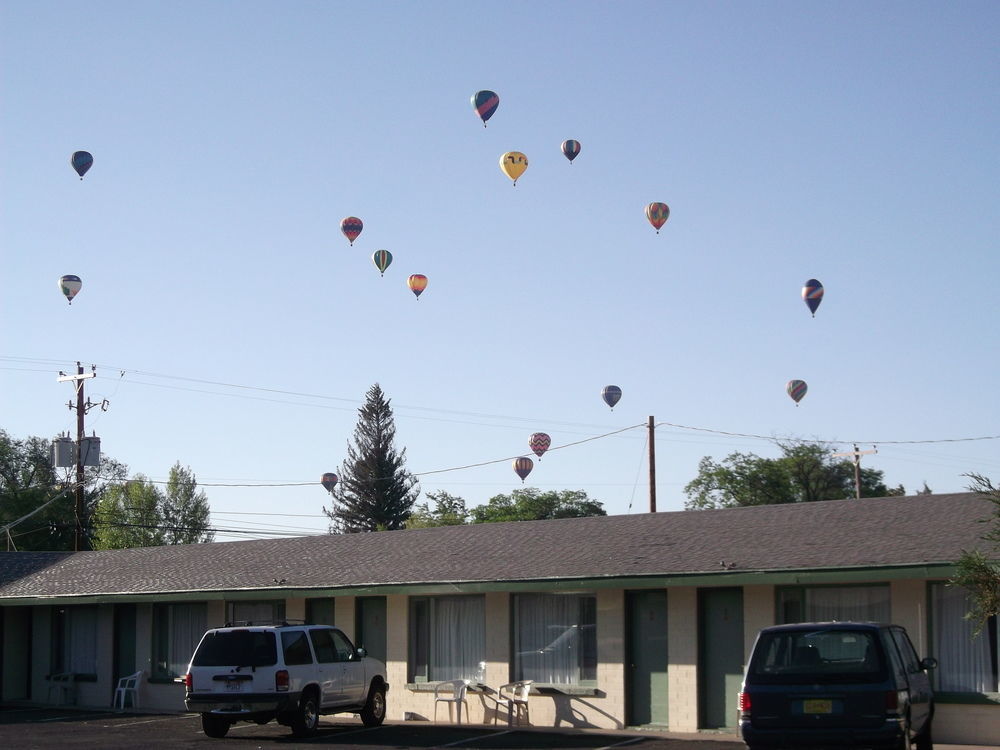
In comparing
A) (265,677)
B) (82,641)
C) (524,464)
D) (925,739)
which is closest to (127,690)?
(82,641)

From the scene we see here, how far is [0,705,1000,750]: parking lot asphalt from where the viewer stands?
60.4ft

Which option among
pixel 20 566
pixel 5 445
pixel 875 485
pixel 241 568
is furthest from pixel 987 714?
pixel 5 445

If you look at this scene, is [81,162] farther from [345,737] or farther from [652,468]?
[345,737]

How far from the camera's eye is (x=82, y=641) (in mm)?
28531

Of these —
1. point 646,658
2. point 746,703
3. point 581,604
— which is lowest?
point 646,658

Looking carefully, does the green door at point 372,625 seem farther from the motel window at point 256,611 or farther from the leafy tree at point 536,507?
the leafy tree at point 536,507

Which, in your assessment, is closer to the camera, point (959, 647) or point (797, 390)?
point (959, 647)

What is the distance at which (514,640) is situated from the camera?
2214 cm

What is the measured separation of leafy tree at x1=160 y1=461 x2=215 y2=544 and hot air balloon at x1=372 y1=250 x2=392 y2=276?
49898 mm

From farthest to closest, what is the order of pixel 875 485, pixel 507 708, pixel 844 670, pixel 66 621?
1. pixel 875 485
2. pixel 66 621
3. pixel 507 708
4. pixel 844 670

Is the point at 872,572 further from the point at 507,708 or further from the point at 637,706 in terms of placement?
the point at 507,708

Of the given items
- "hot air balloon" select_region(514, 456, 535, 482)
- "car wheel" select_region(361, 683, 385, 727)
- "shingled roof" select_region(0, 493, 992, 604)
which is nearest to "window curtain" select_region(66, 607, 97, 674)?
Answer: "shingled roof" select_region(0, 493, 992, 604)

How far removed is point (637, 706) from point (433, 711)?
12.7 feet

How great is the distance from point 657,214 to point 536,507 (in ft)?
194
